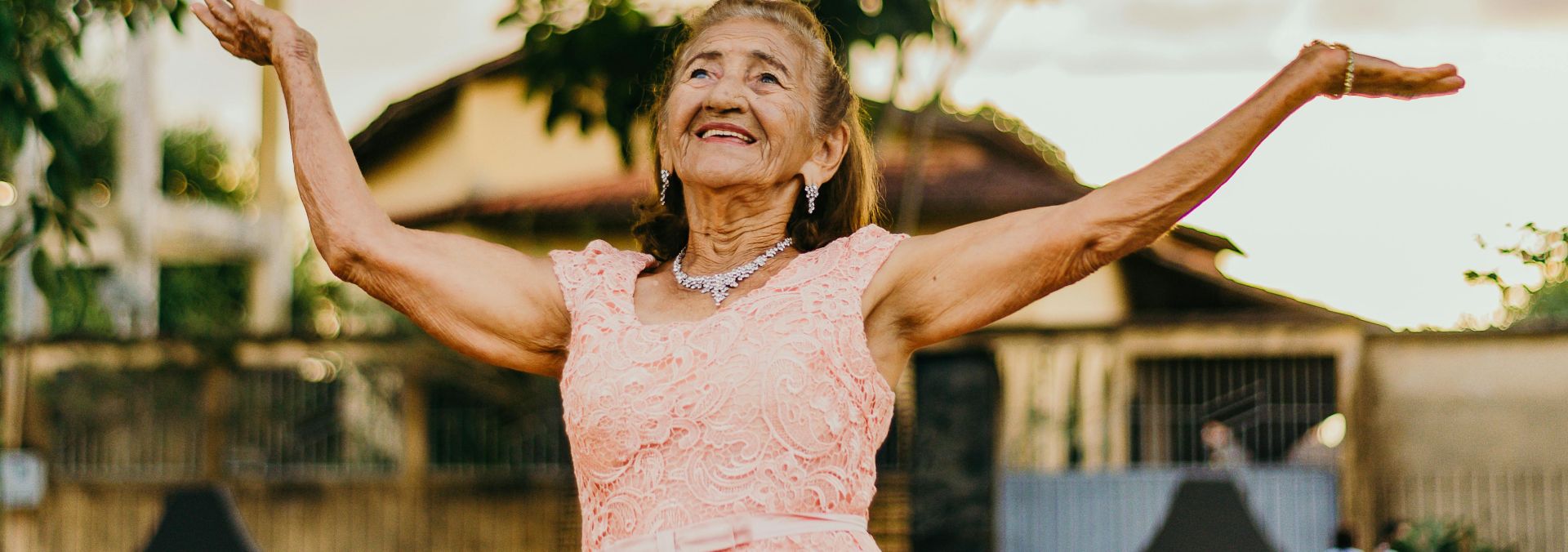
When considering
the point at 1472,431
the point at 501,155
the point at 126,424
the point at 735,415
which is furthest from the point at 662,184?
the point at 501,155

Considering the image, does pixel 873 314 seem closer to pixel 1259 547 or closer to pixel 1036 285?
pixel 1036 285

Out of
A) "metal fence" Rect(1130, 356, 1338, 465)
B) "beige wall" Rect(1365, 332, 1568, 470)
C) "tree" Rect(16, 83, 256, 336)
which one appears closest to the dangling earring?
"metal fence" Rect(1130, 356, 1338, 465)

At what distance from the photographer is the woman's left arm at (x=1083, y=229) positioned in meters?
1.71

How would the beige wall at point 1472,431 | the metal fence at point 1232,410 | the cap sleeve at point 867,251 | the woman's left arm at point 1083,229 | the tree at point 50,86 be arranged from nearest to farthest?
the woman's left arm at point 1083,229
the cap sleeve at point 867,251
the tree at point 50,86
the beige wall at point 1472,431
the metal fence at point 1232,410

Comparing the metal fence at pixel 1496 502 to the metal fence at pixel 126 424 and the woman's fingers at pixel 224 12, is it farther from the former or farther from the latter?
the woman's fingers at pixel 224 12

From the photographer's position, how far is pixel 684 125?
193 cm

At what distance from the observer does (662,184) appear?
214cm

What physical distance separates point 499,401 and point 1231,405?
4.15 m

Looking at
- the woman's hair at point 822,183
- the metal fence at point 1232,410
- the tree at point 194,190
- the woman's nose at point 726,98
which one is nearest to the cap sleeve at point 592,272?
the woman's hair at point 822,183

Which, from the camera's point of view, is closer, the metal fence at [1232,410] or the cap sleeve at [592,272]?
the cap sleeve at [592,272]

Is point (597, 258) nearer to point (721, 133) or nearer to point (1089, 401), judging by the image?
point (721, 133)

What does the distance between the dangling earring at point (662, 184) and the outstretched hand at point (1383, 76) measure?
2.58 feet

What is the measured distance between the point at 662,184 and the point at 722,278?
0.82 feet

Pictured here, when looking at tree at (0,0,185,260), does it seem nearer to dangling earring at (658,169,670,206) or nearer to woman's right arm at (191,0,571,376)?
woman's right arm at (191,0,571,376)
